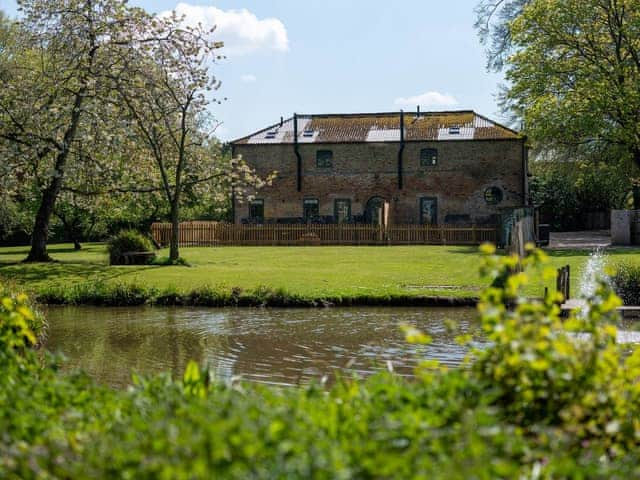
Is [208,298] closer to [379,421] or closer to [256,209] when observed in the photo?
[379,421]

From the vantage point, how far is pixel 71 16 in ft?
84.2

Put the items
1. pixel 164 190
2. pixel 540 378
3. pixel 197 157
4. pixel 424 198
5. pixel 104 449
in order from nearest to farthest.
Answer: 1. pixel 104 449
2. pixel 540 378
3. pixel 164 190
4. pixel 197 157
5. pixel 424 198

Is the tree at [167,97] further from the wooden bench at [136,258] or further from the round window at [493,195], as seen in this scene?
the round window at [493,195]

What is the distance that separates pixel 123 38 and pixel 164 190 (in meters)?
5.17

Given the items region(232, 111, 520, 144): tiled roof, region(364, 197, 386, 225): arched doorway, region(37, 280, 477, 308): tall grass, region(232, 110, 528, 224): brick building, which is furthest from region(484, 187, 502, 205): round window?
region(37, 280, 477, 308): tall grass

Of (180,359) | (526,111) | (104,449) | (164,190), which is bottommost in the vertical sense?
(180,359)

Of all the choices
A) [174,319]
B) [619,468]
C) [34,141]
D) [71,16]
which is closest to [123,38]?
[71,16]

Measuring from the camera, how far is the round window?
142 ft

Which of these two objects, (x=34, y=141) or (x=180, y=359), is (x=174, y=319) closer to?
(x=180, y=359)

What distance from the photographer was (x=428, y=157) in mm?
44219

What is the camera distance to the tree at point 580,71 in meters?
32.7

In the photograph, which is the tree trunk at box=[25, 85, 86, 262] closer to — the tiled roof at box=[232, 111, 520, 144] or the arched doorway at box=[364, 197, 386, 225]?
the tiled roof at box=[232, 111, 520, 144]

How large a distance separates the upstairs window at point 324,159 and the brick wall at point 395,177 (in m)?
0.23

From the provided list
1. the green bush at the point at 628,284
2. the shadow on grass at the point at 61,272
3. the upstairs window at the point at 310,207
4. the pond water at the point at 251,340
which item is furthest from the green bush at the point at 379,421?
the upstairs window at the point at 310,207
